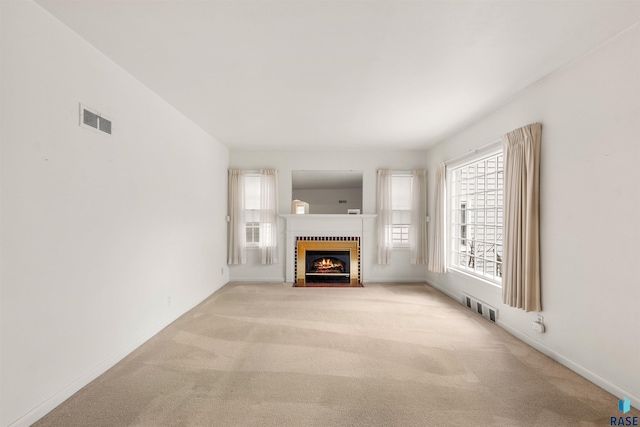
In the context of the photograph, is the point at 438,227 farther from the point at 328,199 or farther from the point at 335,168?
the point at 328,199

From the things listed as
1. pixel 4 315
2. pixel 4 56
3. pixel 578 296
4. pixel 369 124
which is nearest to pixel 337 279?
pixel 369 124

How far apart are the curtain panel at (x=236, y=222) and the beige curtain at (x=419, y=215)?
3250 mm

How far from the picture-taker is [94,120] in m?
2.36

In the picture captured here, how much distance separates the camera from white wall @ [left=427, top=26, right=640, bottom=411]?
2.04 meters

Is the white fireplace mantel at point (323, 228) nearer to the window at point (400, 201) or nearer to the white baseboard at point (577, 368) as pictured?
the window at point (400, 201)

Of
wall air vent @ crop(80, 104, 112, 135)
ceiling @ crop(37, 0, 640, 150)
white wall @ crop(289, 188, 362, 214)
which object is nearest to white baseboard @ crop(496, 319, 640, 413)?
ceiling @ crop(37, 0, 640, 150)

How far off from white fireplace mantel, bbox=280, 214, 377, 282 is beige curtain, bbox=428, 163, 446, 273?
1157 millimetres

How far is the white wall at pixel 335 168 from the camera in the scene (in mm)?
5836

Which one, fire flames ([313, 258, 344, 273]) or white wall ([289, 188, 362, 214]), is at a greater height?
white wall ([289, 188, 362, 214])

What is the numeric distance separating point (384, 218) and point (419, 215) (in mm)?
673

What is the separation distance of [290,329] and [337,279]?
2659 millimetres

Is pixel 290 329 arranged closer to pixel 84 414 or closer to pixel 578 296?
pixel 84 414

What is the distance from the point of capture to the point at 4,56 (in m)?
1.68

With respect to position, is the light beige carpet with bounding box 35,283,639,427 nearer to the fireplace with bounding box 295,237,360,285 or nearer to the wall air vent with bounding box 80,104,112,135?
the wall air vent with bounding box 80,104,112,135
